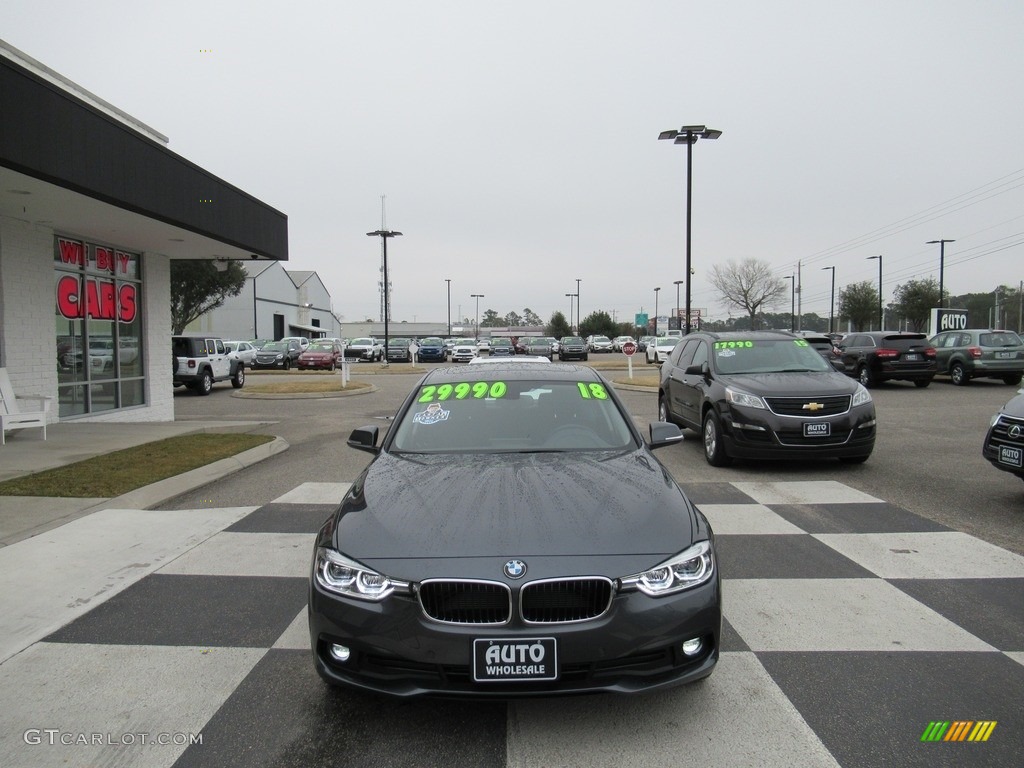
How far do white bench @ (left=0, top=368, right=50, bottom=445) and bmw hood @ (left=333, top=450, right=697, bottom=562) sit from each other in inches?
339

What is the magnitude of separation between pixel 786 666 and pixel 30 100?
31.2 feet

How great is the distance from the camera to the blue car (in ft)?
159

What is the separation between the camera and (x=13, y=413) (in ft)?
33.7

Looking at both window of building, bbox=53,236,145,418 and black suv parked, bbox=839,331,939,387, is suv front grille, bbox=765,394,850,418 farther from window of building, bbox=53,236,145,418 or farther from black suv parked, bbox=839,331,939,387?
black suv parked, bbox=839,331,939,387

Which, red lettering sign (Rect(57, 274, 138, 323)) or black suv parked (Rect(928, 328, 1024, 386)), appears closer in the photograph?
red lettering sign (Rect(57, 274, 138, 323))

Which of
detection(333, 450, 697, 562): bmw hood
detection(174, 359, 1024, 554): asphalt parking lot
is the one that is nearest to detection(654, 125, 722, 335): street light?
detection(174, 359, 1024, 554): asphalt parking lot

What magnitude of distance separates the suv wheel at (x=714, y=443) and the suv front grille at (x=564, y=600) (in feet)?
20.6

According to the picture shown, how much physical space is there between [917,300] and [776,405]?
57.8m

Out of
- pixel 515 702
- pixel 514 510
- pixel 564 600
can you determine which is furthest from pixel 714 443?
pixel 564 600

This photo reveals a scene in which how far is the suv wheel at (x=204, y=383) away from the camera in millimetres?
22500

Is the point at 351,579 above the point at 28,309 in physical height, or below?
below

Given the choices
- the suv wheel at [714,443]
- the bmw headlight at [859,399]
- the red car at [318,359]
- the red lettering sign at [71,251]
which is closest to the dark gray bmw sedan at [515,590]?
the suv wheel at [714,443]

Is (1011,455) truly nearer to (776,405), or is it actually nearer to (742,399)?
(776,405)

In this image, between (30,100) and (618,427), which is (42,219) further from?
(618,427)
